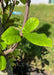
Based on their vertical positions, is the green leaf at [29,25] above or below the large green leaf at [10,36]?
above

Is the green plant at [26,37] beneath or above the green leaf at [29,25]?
beneath

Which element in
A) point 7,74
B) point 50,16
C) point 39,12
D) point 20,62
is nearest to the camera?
point 7,74

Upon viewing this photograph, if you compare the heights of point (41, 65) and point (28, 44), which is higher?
point (28, 44)

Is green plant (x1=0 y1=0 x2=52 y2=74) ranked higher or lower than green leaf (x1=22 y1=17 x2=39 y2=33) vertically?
lower

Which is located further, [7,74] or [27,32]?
[7,74]

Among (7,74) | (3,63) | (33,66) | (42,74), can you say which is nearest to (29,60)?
(33,66)

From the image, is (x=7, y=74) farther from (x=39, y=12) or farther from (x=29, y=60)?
(x=39, y=12)

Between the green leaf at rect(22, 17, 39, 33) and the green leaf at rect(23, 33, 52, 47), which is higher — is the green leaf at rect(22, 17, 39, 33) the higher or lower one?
the higher one

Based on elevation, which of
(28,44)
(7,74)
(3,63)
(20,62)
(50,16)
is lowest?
(50,16)
